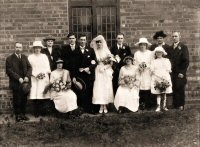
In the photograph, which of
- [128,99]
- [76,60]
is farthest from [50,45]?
[128,99]

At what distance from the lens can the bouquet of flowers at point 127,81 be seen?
33.6ft

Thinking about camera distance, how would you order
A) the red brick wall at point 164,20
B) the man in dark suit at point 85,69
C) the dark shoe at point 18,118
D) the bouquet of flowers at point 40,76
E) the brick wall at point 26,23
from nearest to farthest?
the dark shoe at point 18,118
the bouquet of flowers at point 40,76
the man in dark suit at point 85,69
the brick wall at point 26,23
the red brick wall at point 164,20

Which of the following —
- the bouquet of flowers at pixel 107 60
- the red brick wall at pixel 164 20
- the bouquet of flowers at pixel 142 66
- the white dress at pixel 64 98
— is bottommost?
the white dress at pixel 64 98

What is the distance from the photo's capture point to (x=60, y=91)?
1009cm

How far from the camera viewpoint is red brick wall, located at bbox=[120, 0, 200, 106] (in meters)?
11.2

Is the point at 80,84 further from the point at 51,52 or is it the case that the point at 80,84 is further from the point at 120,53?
the point at 120,53

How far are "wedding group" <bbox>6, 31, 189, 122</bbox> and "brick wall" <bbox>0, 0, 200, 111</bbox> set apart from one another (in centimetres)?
49

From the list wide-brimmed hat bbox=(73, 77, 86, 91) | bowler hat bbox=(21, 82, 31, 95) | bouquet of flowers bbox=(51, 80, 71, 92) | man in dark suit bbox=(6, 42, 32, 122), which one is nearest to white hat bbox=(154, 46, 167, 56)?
wide-brimmed hat bbox=(73, 77, 86, 91)

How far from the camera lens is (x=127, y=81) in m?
10.2

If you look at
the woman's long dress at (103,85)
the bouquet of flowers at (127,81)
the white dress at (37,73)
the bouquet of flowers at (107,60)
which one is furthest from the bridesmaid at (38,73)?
the bouquet of flowers at (127,81)

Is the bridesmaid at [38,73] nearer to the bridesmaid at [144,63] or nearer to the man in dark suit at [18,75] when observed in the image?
the man in dark suit at [18,75]

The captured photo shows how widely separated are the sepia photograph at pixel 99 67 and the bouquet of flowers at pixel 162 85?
2cm

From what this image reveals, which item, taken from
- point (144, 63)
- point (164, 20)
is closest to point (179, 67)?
point (144, 63)

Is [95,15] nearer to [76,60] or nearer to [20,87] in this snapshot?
[76,60]
